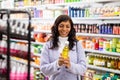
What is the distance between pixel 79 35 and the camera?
6035 mm

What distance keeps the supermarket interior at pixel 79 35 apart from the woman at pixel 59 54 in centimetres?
32

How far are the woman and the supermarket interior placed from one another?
32 centimetres

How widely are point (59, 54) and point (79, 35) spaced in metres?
2.89

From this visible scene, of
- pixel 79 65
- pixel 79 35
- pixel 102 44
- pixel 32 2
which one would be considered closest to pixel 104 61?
pixel 102 44

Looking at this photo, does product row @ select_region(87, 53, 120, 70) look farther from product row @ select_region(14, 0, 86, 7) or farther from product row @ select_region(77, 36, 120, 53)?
product row @ select_region(14, 0, 86, 7)

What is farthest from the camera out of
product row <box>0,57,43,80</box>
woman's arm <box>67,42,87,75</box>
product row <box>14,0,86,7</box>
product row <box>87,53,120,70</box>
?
product row <box>14,0,86,7</box>

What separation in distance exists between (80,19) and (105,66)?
51.0 inches

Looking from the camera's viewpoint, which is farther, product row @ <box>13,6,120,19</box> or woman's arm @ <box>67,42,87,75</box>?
product row @ <box>13,6,120,19</box>

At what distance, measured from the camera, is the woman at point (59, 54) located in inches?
125

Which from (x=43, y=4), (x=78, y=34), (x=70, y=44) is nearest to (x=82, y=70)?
(x=70, y=44)

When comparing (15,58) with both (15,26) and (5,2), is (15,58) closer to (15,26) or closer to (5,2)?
(15,26)

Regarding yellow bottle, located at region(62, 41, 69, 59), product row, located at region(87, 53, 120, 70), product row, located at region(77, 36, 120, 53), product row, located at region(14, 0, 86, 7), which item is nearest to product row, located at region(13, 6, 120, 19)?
product row, located at region(14, 0, 86, 7)

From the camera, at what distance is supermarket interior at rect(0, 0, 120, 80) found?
2.86 meters

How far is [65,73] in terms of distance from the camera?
318 centimetres
